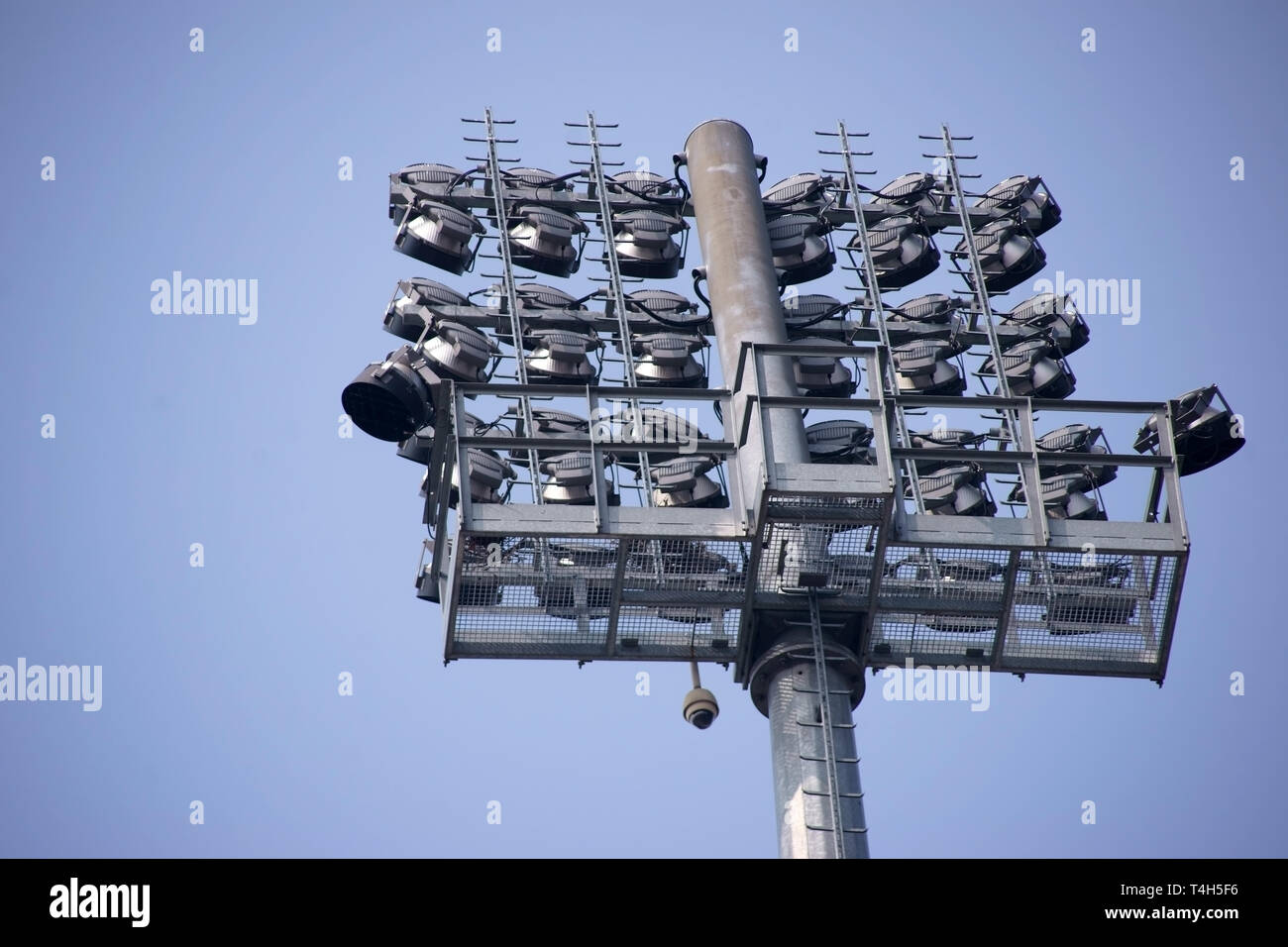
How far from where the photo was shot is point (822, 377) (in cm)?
3509

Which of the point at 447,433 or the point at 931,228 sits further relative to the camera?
the point at 931,228

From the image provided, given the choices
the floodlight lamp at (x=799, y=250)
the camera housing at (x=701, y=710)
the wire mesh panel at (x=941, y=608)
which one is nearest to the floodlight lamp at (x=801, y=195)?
the floodlight lamp at (x=799, y=250)

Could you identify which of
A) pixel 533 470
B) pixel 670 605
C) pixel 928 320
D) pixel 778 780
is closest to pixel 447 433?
pixel 533 470

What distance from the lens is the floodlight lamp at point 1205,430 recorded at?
108 ft

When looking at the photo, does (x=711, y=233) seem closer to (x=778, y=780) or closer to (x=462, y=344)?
(x=462, y=344)

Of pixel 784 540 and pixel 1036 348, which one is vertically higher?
pixel 1036 348

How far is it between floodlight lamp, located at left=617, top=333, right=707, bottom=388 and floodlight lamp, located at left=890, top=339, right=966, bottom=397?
10.1 ft

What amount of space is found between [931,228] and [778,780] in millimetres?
12733

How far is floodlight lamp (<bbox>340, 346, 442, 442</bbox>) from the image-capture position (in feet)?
105

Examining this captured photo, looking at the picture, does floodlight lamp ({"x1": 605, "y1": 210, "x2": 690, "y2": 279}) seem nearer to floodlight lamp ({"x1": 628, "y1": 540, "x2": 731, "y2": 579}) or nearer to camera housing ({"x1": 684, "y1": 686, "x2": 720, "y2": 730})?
floodlight lamp ({"x1": 628, "y1": 540, "x2": 731, "y2": 579})

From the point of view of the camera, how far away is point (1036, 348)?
35594 millimetres

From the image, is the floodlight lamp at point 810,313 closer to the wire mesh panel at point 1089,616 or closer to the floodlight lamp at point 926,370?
the floodlight lamp at point 926,370

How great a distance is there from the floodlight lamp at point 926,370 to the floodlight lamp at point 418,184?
7.34 meters
